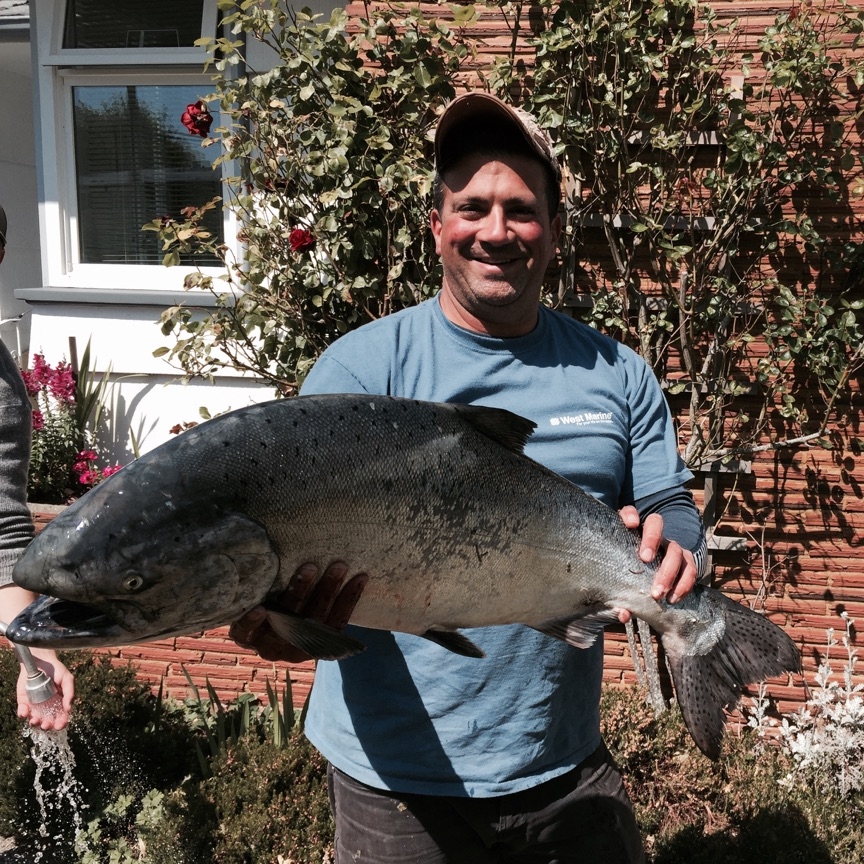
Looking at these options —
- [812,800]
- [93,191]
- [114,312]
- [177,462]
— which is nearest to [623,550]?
[177,462]

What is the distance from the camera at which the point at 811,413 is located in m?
5.14

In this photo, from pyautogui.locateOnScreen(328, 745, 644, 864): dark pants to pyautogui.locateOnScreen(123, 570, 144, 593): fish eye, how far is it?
118cm

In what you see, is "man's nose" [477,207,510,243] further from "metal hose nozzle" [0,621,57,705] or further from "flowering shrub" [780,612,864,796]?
"flowering shrub" [780,612,864,796]

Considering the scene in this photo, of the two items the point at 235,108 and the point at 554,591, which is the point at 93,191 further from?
the point at 554,591

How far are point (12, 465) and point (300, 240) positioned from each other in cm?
226

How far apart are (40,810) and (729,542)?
13.0 ft

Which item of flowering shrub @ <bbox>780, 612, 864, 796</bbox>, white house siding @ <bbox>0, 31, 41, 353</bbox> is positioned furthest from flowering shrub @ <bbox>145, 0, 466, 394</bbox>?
white house siding @ <bbox>0, 31, 41, 353</bbox>

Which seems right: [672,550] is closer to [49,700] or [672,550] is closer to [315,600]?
[315,600]

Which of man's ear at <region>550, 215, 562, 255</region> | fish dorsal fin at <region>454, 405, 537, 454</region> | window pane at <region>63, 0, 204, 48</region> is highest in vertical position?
window pane at <region>63, 0, 204, 48</region>

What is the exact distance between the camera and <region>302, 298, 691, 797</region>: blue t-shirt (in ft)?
7.75

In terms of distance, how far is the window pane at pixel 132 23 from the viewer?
6449 millimetres

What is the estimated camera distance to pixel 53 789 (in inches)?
175

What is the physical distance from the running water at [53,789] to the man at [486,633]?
2364mm

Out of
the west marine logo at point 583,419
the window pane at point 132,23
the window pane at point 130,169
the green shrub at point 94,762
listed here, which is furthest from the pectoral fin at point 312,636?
the window pane at point 132,23
